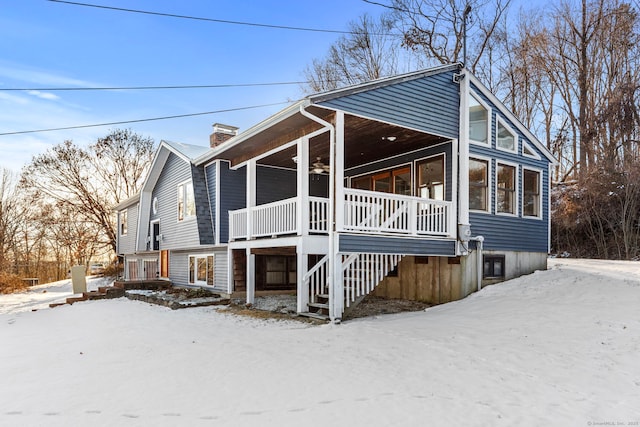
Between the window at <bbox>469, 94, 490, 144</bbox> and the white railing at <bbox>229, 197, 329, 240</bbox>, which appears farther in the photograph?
the window at <bbox>469, 94, 490, 144</bbox>

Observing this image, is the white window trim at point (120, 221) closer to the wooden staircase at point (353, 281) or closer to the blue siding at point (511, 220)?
the wooden staircase at point (353, 281)

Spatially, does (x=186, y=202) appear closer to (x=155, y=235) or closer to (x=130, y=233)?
(x=155, y=235)

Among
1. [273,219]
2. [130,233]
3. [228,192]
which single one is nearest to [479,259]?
[273,219]

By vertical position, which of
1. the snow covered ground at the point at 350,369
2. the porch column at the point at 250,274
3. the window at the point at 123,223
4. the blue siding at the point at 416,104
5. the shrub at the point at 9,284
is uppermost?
the blue siding at the point at 416,104

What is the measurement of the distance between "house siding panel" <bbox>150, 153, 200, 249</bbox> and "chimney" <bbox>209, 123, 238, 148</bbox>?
142 centimetres

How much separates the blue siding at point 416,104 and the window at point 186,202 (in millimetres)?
7362

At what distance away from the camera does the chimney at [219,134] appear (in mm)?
15609

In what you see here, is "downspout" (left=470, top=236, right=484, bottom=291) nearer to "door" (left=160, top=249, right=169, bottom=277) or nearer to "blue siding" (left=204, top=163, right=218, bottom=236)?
"blue siding" (left=204, top=163, right=218, bottom=236)

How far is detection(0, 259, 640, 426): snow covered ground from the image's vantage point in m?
4.06

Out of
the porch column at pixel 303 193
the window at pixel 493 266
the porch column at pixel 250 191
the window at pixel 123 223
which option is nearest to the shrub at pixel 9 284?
the window at pixel 123 223

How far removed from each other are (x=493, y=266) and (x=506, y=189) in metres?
2.20

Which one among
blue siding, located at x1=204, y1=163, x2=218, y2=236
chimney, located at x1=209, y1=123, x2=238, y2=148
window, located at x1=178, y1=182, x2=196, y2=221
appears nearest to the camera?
blue siding, located at x1=204, y1=163, x2=218, y2=236

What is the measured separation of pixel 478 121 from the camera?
11.2m

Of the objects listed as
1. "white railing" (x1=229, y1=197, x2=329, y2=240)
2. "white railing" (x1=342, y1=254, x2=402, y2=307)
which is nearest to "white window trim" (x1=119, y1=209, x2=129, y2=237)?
"white railing" (x1=229, y1=197, x2=329, y2=240)
